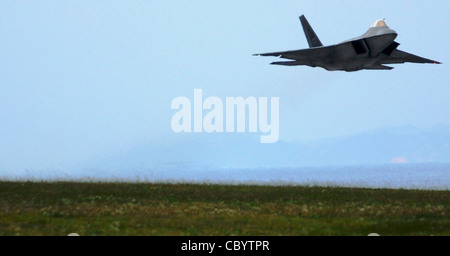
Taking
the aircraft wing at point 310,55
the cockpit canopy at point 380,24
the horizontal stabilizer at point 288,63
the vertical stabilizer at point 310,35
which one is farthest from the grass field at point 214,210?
the vertical stabilizer at point 310,35

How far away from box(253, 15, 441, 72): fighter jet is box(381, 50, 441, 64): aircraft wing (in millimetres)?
738

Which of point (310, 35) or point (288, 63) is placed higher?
point (310, 35)

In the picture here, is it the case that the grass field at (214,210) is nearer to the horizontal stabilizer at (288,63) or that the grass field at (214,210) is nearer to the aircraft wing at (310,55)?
the aircraft wing at (310,55)

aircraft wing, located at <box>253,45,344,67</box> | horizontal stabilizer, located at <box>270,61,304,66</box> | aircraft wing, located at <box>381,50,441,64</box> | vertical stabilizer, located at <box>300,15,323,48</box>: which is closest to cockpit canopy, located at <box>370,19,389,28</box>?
aircraft wing, located at <box>253,45,344,67</box>

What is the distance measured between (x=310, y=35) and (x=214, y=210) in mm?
33552

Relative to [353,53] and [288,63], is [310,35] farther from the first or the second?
[353,53]

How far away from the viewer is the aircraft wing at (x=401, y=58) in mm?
49931

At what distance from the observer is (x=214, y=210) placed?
2756 cm

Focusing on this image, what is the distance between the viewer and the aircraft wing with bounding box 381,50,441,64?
164 feet

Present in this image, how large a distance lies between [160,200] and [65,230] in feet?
35.0

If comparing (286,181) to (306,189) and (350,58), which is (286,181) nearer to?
(306,189)

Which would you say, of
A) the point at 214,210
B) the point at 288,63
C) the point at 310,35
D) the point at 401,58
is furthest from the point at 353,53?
the point at 214,210

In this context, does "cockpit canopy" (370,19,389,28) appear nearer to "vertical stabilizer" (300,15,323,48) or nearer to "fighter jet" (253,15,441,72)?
"fighter jet" (253,15,441,72)
